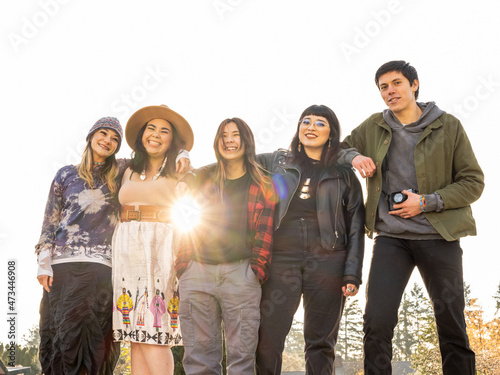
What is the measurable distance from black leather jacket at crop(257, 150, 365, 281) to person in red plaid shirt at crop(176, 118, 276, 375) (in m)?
0.14

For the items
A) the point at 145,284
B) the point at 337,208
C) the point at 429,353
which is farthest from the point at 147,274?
the point at 429,353

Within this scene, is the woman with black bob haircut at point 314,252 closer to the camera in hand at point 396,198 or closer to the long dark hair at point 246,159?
the long dark hair at point 246,159

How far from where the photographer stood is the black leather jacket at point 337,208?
3.83 meters

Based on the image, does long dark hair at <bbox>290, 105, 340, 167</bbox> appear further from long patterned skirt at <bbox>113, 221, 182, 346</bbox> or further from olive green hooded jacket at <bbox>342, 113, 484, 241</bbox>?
long patterned skirt at <bbox>113, 221, 182, 346</bbox>

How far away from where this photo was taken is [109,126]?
176 inches

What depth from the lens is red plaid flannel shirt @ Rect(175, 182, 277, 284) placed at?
3717 millimetres

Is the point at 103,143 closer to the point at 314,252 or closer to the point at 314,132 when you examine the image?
the point at 314,132

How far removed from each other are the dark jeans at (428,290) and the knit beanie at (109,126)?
96.6 inches

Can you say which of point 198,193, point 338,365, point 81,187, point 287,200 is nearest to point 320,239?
point 287,200

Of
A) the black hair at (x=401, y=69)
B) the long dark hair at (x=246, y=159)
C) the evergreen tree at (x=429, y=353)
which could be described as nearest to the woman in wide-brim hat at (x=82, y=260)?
the long dark hair at (x=246, y=159)

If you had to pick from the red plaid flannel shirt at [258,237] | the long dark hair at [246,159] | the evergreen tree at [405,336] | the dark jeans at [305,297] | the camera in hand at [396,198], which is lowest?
the evergreen tree at [405,336]

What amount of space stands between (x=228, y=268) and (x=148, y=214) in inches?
33.9

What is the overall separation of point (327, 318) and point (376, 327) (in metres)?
0.41

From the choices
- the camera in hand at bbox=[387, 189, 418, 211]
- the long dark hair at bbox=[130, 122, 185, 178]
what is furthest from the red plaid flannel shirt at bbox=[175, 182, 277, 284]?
the camera in hand at bbox=[387, 189, 418, 211]
